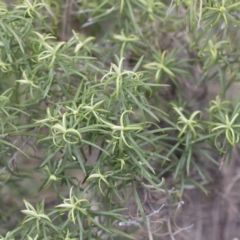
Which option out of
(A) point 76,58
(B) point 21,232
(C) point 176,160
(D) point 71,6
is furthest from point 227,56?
(B) point 21,232

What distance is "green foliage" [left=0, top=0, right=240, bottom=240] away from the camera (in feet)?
4.91

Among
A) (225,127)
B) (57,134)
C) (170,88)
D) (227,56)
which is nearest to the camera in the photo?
(57,134)

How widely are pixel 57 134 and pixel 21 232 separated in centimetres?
31

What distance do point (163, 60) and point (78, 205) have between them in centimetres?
53

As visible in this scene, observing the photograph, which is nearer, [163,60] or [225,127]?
[225,127]

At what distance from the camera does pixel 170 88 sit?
6.63 ft

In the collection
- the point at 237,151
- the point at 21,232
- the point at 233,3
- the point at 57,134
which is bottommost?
the point at 237,151

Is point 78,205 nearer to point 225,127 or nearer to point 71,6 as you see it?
point 225,127

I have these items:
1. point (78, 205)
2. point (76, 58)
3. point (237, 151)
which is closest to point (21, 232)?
point (78, 205)

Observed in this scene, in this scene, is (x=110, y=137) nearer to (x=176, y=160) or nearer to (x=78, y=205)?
(x=78, y=205)

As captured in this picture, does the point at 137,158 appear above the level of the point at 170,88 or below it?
above

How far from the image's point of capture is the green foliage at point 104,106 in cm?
150

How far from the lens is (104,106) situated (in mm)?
1556

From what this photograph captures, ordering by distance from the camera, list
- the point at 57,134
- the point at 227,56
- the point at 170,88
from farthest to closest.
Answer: the point at 170,88, the point at 227,56, the point at 57,134
